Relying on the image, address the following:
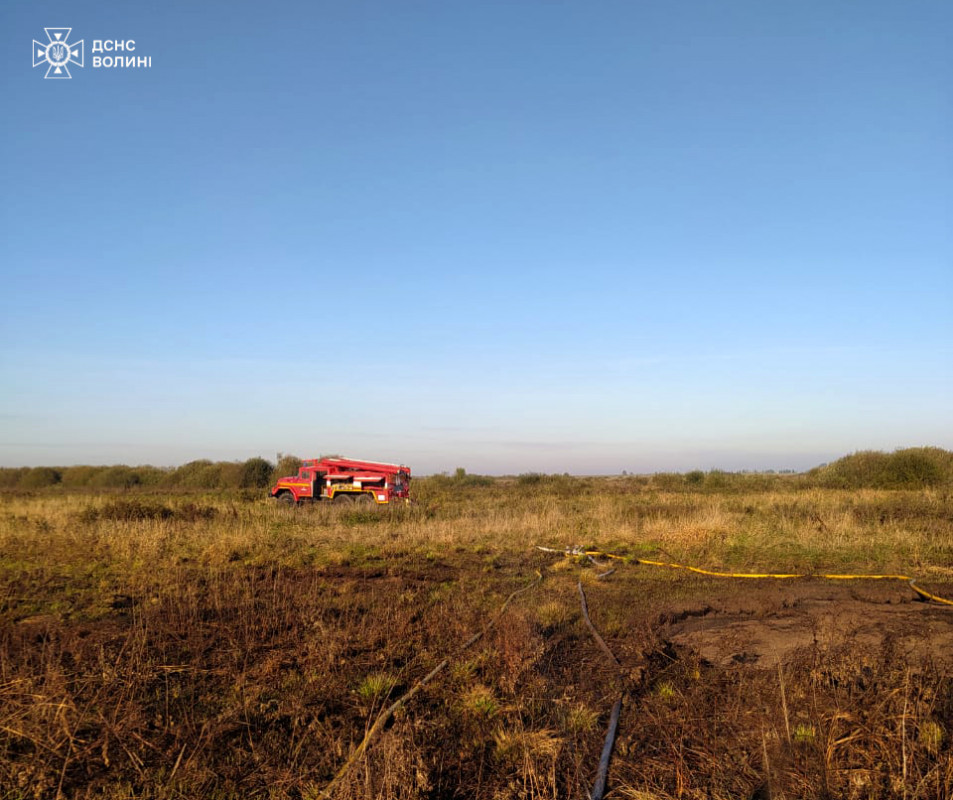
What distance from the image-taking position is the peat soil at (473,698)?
4230 mm

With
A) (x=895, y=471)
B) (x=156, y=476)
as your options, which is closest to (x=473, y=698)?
(x=895, y=471)

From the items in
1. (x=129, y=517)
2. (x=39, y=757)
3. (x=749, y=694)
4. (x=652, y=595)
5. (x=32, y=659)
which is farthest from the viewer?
(x=129, y=517)

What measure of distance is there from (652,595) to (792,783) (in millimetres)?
7185

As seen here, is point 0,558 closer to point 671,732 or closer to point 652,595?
point 652,595

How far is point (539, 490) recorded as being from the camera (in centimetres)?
4147

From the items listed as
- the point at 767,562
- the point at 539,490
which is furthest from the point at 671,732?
the point at 539,490

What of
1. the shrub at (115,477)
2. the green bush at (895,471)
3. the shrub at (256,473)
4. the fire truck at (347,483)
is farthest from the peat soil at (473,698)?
the shrub at (115,477)

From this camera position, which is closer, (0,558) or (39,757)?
(39,757)

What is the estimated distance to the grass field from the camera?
4297mm

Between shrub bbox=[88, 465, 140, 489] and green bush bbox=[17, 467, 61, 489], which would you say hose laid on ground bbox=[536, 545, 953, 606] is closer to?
shrub bbox=[88, 465, 140, 489]

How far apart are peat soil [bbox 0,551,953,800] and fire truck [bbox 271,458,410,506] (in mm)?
16166

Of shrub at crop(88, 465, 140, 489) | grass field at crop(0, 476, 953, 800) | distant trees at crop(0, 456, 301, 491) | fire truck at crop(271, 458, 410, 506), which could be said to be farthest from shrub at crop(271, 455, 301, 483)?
grass field at crop(0, 476, 953, 800)

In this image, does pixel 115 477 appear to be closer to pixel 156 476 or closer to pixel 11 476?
pixel 156 476

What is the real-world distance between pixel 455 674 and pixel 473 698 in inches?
25.9
